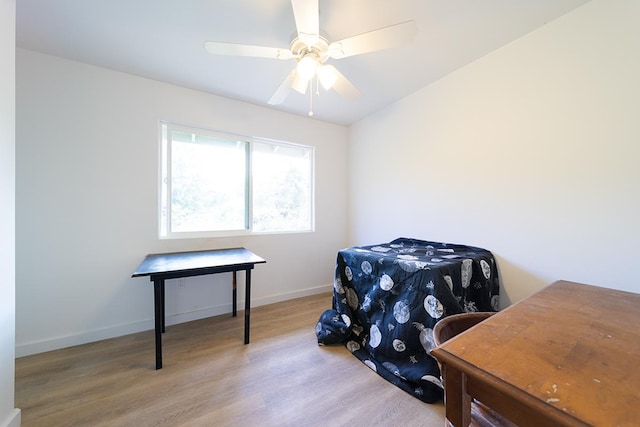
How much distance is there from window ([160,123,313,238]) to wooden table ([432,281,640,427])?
2.53 meters

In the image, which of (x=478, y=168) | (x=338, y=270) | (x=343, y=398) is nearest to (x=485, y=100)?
(x=478, y=168)

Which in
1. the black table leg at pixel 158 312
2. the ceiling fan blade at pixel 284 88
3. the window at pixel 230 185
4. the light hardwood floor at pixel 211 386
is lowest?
the light hardwood floor at pixel 211 386

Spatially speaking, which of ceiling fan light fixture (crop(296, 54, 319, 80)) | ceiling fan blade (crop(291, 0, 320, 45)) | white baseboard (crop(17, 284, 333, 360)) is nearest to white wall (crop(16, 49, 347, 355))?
white baseboard (crop(17, 284, 333, 360))

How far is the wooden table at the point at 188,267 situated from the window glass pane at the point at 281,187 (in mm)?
688

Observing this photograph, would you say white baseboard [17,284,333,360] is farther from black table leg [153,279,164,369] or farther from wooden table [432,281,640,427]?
wooden table [432,281,640,427]

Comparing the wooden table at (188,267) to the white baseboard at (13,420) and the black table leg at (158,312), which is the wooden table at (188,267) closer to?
the black table leg at (158,312)

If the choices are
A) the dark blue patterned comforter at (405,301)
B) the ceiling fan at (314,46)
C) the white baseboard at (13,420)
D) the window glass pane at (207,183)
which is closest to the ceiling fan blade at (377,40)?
the ceiling fan at (314,46)

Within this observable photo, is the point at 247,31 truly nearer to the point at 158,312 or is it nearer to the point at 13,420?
the point at 158,312

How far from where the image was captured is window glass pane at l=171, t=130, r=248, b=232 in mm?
2497

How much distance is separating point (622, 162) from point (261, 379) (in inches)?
105

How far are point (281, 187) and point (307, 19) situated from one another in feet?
6.72

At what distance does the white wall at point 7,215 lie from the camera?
1125 mm

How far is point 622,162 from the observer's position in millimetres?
1382

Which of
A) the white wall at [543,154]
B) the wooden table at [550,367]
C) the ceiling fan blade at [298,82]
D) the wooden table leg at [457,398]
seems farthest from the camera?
the ceiling fan blade at [298,82]
